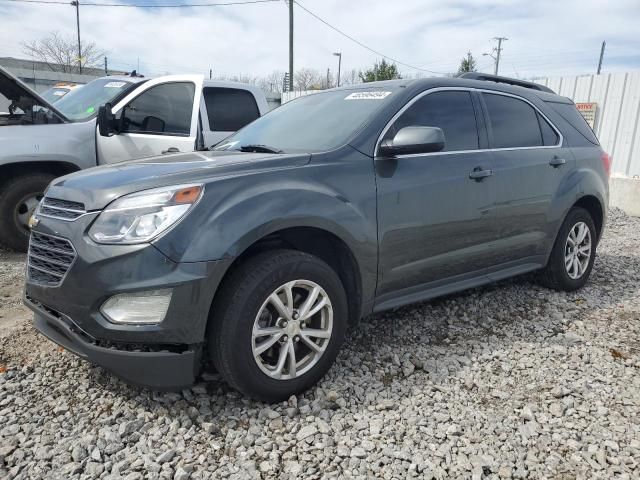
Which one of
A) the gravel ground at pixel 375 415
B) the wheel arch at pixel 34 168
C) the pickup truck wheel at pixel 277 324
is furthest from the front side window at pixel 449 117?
the wheel arch at pixel 34 168

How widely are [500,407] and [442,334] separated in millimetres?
930

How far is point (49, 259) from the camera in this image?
2525 millimetres

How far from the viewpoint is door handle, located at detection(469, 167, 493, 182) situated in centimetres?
348

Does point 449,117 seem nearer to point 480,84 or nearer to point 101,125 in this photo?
point 480,84

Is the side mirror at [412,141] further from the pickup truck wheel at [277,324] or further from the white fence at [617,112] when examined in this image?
the white fence at [617,112]

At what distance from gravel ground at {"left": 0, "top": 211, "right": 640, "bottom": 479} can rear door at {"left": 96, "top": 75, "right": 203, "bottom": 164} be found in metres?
2.60

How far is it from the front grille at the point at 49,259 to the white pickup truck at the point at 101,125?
2753mm

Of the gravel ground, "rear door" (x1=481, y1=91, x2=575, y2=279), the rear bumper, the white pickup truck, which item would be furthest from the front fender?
the white pickup truck

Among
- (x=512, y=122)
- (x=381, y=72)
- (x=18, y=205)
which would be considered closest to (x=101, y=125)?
(x=18, y=205)

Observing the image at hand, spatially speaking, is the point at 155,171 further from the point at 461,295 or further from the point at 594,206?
the point at 594,206

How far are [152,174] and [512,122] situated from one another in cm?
281

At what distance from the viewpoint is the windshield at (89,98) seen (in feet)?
20.2

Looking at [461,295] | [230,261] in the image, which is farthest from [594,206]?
[230,261]

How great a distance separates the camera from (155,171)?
8.66ft
